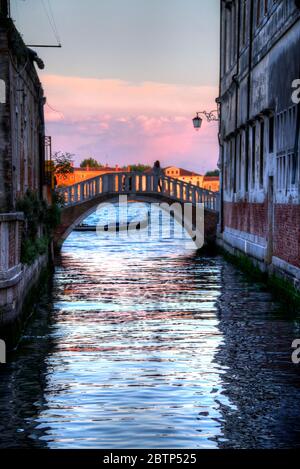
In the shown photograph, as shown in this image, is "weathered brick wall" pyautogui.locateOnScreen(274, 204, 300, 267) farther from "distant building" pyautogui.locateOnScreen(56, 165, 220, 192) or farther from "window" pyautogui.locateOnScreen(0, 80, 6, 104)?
"distant building" pyautogui.locateOnScreen(56, 165, 220, 192)

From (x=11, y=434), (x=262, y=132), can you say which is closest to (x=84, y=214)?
(x=262, y=132)

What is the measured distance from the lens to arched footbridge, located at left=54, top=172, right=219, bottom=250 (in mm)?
32531

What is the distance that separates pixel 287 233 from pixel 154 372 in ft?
22.8

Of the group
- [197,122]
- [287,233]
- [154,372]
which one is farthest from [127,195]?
[154,372]

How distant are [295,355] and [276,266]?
21.7 ft

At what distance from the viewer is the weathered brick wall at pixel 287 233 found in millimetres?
15492

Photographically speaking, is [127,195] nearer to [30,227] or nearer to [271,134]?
[271,134]

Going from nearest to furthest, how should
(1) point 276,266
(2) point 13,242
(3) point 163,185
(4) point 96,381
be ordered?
1. (4) point 96,381
2. (2) point 13,242
3. (1) point 276,266
4. (3) point 163,185

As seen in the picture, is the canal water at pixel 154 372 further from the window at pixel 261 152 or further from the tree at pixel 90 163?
the tree at pixel 90 163

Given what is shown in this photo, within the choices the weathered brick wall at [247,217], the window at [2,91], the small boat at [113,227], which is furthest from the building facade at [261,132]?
the small boat at [113,227]

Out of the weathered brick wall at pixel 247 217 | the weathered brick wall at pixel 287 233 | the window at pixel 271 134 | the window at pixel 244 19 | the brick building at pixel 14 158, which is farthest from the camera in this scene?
the window at pixel 244 19

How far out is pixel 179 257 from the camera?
30156mm

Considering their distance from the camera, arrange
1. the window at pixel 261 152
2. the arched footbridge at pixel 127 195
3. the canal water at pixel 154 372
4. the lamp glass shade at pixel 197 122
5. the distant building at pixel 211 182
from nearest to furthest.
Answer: the canal water at pixel 154 372
the window at pixel 261 152
the lamp glass shade at pixel 197 122
the arched footbridge at pixel 127 195
the distant building at pixel 211 182

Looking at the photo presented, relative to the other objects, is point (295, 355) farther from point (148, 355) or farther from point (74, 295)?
point (74, 295)
